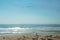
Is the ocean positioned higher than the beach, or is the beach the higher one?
the ocean

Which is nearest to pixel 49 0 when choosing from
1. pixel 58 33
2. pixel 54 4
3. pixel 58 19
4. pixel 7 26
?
pixel 54 4

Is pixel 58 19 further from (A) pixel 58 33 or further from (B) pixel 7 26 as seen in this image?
(B) pixel 7 26

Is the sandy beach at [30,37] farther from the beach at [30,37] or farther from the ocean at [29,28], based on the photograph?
the ocean at [29,28]

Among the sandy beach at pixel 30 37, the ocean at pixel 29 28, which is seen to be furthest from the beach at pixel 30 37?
the ocean at pixel 29 28

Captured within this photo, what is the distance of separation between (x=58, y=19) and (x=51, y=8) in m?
0.33

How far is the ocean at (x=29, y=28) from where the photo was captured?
4.29 m

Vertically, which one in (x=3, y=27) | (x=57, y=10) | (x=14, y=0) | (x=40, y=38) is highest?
(x=14, y=0)

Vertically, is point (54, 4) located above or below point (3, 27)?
above

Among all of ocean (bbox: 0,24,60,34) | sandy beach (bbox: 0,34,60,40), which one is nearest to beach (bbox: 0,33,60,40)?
sandy beach (bbox: 0,34,60,40)

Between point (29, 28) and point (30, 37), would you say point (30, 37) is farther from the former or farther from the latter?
point (29, 28)

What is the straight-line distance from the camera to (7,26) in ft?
14.2

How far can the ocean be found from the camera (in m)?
4.29

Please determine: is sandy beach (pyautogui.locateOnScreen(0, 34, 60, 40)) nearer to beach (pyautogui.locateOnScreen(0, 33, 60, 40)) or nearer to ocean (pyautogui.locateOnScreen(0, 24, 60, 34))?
beach (pyautogui.locateOnScreen(0, 33, 60, 40))

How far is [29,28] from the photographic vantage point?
4309 millimetres
